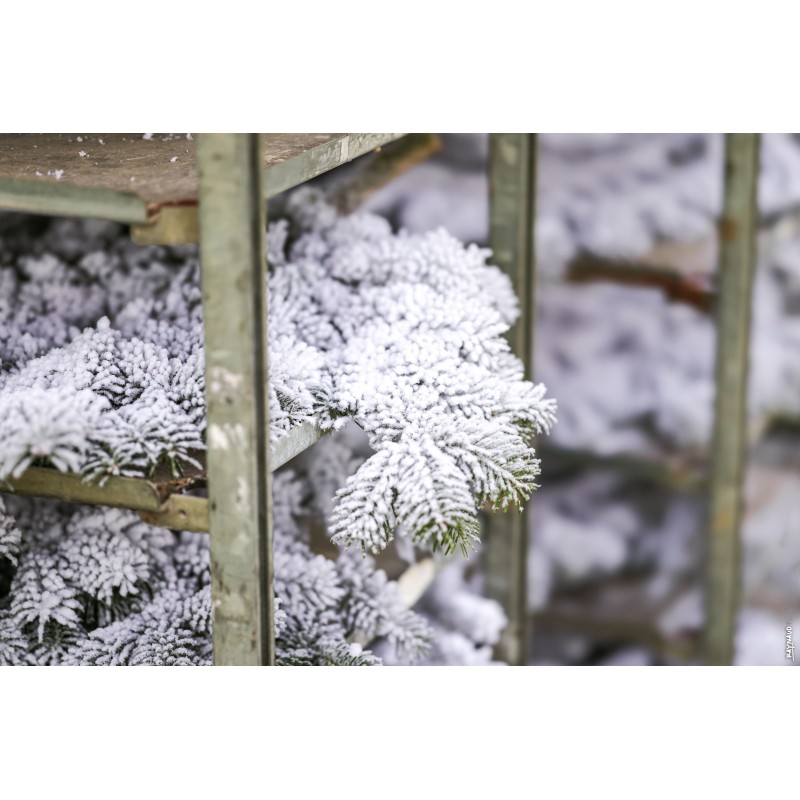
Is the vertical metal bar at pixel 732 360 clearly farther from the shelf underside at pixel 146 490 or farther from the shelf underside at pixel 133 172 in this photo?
the shelf underside at pixel 146 490

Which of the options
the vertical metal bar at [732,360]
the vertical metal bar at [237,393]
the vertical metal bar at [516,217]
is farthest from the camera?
the vertical metal bar at [732,360]

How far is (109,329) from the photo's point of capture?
970 mm

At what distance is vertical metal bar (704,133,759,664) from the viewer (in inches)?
60.7

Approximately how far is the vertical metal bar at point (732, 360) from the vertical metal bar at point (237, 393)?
937mm

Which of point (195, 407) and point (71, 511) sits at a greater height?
point (195, 407)

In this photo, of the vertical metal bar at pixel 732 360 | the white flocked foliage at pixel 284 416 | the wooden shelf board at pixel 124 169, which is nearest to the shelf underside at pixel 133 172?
the wooden shelf board at pixel 124 169

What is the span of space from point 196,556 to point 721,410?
85cm

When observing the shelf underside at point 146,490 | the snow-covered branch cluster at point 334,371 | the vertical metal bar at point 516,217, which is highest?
the vertical metal bar at point 516,217

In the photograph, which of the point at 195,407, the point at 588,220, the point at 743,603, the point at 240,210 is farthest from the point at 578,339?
the point at 240,210

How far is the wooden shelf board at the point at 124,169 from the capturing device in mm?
786

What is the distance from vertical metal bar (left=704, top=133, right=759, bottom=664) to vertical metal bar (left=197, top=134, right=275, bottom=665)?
94 centimetres

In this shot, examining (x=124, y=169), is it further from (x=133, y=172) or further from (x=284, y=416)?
(x=284, y=416)

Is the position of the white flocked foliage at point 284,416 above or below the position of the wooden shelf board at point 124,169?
below

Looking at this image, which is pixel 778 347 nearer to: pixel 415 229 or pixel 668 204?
pixel 668 204
